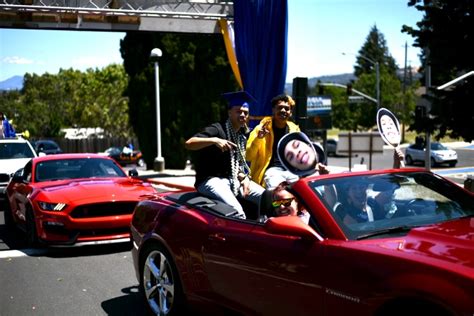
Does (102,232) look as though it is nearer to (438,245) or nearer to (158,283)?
(158,283)

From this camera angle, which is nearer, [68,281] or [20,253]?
[68,281]

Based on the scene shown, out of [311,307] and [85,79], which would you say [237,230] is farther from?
[85,79]

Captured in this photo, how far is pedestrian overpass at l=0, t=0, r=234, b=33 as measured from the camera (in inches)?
622

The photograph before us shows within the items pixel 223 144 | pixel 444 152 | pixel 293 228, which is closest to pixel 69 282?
pixel 223 144

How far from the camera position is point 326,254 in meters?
3.50

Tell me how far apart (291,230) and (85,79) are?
7379 cm

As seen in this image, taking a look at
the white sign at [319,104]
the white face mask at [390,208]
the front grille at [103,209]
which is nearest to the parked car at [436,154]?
the white sign at [319,104]

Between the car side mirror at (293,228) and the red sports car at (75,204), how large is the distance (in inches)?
170

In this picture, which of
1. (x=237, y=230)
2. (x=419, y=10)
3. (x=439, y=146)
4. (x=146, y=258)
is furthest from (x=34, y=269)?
(x=439, y=146)

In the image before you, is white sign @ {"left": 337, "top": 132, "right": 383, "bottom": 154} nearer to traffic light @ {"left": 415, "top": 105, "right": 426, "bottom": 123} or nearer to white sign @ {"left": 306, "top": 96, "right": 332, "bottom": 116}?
traffic light @ {"left": 415, "top": 105, "right": 426, "bottom": 123}

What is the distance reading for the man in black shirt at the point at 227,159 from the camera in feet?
17.5

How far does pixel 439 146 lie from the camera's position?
35188 mm

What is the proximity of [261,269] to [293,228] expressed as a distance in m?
0.46

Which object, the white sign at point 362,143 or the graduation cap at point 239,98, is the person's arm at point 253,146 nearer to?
the graduation cap at point 239,98
